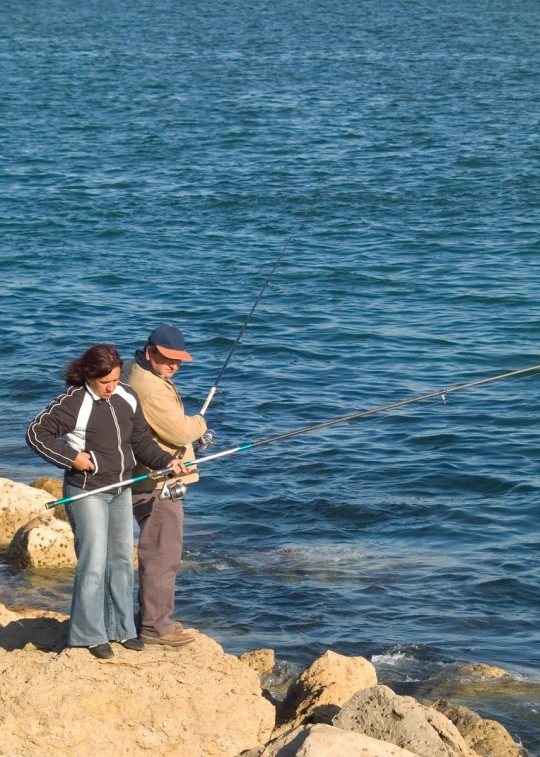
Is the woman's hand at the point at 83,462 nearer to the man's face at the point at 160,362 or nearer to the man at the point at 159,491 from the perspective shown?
the man at the point at 159,491

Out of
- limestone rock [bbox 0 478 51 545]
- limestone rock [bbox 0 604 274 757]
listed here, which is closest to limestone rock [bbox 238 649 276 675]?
limestone rock [bbox 0 604 274 757]

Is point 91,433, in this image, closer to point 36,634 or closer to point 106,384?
point 106,384

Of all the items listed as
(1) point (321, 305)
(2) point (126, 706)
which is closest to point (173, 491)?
(2) point (126, 706)

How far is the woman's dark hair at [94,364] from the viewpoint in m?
5.10

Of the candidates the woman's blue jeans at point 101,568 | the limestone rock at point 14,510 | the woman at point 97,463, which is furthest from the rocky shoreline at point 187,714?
the limestone rock at point 14,510

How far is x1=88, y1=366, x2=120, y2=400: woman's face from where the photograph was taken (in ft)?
16.8

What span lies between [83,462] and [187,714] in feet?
3.96

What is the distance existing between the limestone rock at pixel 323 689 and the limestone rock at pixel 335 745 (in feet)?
2.01

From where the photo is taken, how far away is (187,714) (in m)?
5.21

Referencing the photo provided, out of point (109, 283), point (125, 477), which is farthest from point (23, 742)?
point (109, 283)

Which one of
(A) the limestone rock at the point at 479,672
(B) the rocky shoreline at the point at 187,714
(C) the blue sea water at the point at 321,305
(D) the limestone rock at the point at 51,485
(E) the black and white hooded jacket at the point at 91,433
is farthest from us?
(D) the limestone rock at the point at 51,485

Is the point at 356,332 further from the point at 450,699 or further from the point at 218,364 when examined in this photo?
the point at 450,699

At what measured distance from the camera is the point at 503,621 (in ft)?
25.3

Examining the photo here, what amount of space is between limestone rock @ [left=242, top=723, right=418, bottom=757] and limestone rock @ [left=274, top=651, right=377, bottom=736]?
613 mm
